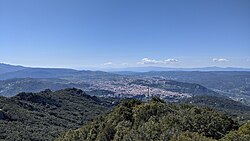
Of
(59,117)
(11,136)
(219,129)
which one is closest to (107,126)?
(219,129)

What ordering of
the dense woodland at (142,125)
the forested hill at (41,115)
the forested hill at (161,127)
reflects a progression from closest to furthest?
the forested hill at (161,127)
the dense woodland at (142,125)
the forested hill at (41,115)

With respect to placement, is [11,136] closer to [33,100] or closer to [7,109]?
[7,109]

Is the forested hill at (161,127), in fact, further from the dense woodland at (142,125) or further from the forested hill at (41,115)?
the forested hill at (41,115)

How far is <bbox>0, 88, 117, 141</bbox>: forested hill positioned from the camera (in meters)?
99.4

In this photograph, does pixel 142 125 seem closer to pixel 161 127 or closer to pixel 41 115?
Result: pixel 161 127

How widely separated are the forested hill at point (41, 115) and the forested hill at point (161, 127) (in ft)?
153

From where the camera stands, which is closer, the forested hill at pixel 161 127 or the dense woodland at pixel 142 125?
the forested hill at pixel 161 127

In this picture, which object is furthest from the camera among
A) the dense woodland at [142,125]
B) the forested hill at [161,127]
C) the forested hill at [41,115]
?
the forested hill at [41,115]

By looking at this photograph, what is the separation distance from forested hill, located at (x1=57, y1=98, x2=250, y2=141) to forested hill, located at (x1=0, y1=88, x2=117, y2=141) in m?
46.6

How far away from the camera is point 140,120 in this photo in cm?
4844

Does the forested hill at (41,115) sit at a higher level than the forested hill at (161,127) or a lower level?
lower

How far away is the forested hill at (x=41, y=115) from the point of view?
3912 inches

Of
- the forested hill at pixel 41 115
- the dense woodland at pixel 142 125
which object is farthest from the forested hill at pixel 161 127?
the forested hill at pixel 41 115

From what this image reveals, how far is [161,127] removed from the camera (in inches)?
1576
